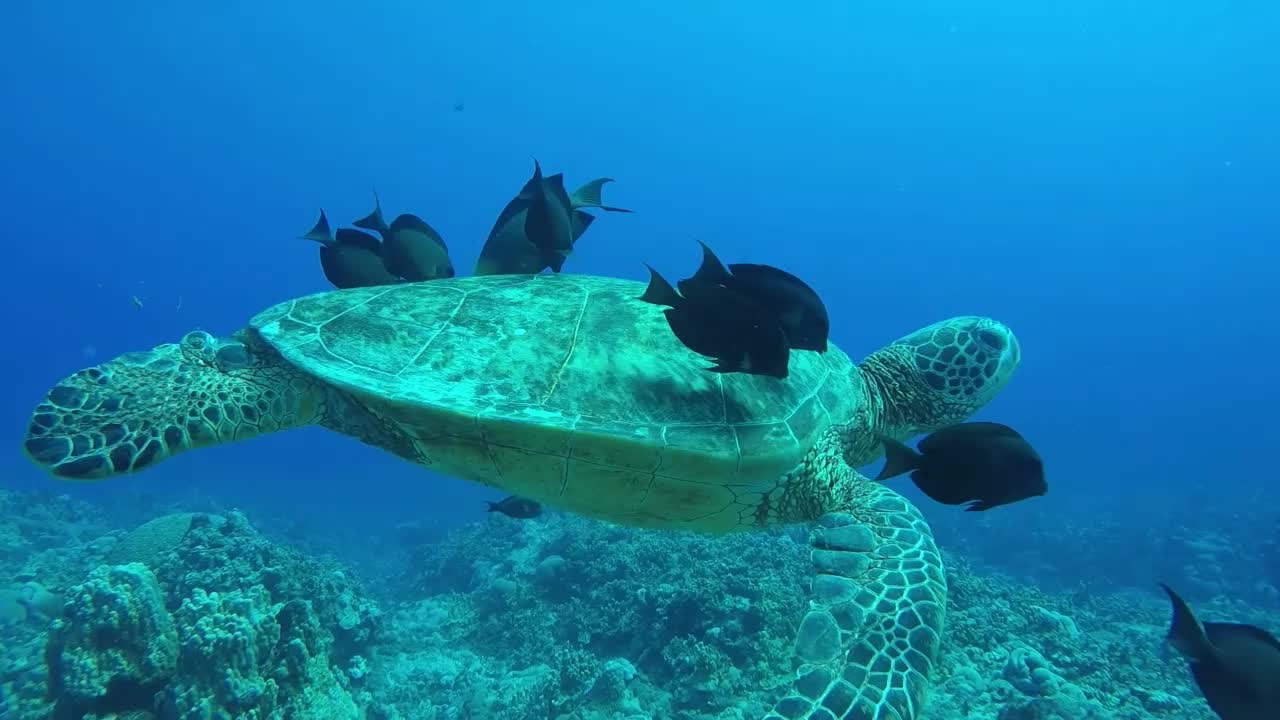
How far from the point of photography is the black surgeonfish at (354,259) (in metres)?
4.93

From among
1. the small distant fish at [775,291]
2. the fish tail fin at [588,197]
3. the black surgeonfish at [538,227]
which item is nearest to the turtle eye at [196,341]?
the black surgeonfish at [538,227]

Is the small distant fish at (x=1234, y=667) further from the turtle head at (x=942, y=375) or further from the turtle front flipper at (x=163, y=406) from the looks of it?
the turtle front flipper at (x=163, y=406)

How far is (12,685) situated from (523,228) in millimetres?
7125

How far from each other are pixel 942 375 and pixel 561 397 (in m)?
3.62

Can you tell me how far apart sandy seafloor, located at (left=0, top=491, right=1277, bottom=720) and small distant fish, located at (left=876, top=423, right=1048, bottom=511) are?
3.28 metres

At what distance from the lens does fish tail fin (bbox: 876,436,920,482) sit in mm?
2857

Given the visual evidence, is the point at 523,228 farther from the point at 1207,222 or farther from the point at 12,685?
the point at 1207,222

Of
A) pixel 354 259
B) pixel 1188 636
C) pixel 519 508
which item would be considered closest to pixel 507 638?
pixel 519 508

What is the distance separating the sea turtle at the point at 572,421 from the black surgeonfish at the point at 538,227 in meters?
0.34

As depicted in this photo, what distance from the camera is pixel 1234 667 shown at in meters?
2.42

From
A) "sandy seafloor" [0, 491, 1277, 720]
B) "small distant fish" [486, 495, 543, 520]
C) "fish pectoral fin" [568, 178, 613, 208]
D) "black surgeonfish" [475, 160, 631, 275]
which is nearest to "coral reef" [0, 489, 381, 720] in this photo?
"sandy seafloor" [0, 491, 1277, 720]

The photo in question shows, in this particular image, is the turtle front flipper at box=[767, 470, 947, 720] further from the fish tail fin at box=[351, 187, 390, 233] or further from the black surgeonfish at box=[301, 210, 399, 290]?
the fish tail fin at box=[351, 187, 390, 233]

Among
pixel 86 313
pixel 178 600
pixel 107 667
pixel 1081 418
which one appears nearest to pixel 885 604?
pixel 107 667

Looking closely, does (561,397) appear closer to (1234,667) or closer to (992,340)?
(1234,667)
